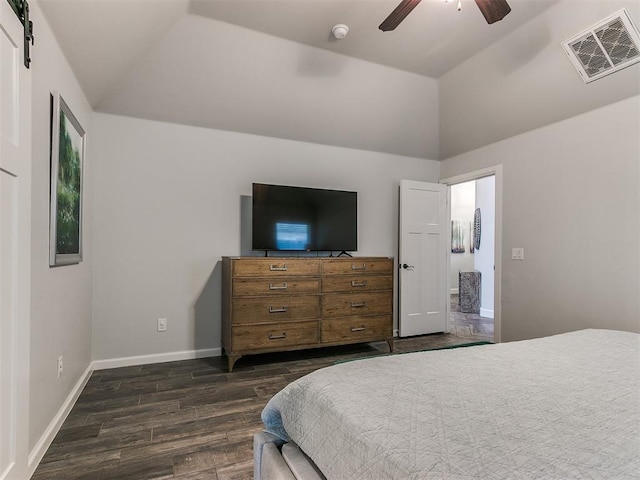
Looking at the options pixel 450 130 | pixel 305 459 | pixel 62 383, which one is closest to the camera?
pixel 305 459

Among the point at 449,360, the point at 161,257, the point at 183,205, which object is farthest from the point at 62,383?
the point at 449,360

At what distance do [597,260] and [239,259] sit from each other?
9.85 feet

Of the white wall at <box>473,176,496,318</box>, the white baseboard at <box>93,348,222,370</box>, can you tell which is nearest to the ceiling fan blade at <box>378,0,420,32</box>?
the white baseboard at <box>93,348,222,370</box>

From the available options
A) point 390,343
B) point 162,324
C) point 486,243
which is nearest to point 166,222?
point 162,324

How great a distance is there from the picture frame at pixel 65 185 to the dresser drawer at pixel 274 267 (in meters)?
1.16

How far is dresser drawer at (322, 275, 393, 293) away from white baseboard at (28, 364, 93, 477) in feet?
6.75

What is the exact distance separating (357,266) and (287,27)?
2.20 m

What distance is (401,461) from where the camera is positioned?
0.67m

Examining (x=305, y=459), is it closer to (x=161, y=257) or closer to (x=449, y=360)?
(x=449, y=360)

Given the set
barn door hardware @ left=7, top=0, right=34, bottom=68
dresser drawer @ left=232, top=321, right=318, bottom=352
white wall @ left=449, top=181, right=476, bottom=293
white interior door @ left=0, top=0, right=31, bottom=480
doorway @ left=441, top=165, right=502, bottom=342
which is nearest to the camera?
white interior door @ left=0, top=0, right=31, bottom=480

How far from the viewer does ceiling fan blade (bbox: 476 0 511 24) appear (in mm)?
1829

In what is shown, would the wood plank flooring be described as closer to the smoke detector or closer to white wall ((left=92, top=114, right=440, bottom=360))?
A: white wall ((left=92, top=114, right=440, bottom=360))

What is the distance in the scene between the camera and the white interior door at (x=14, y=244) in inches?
47.5

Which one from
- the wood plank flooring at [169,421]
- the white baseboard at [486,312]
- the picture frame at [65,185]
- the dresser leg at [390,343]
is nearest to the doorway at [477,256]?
the white baseboard at [486,312]
